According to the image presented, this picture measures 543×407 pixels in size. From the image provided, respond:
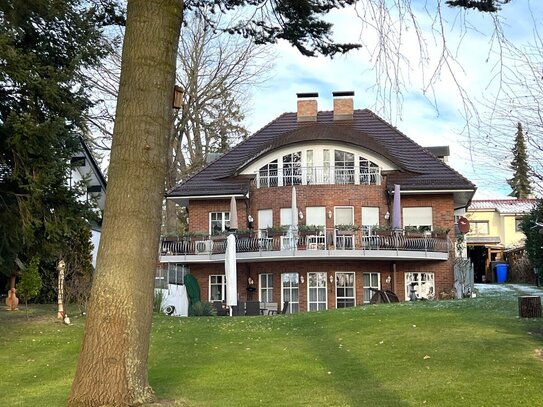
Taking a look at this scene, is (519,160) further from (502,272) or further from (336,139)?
(502,272)

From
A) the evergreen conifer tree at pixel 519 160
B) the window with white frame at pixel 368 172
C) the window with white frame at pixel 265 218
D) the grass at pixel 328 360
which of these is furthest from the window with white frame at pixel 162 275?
the evergreen conifer tree at pixel 519 160

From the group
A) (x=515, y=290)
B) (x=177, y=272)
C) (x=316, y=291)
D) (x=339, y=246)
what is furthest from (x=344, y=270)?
(x=177, y=272)

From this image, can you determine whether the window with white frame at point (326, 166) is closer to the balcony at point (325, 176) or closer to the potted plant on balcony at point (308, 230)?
the balcony at point (325, 176)

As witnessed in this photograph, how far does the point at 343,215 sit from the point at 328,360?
20.6 meters

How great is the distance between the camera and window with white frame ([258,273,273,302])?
32469 millimetres

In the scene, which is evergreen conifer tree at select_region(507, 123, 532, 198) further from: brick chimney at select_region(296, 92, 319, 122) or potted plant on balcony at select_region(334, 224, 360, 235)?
brick chimney at select_region(296, 92, 319, 122)

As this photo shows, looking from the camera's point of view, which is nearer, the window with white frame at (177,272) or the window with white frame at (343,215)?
the window with white frame at (343,215)

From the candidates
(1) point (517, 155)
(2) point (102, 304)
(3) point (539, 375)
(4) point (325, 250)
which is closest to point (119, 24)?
(2) point (102, 304)

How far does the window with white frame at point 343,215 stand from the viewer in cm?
3212

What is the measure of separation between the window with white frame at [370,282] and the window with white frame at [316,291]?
195 centimetres

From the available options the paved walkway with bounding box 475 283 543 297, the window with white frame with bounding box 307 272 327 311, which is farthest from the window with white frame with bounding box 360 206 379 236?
the paved walkway with bounding box 475 283 543 297

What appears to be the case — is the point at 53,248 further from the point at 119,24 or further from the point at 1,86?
the point at 119,24

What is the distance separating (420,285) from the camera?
3216cm

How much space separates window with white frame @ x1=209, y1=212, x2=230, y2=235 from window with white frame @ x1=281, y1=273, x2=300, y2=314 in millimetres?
4152
